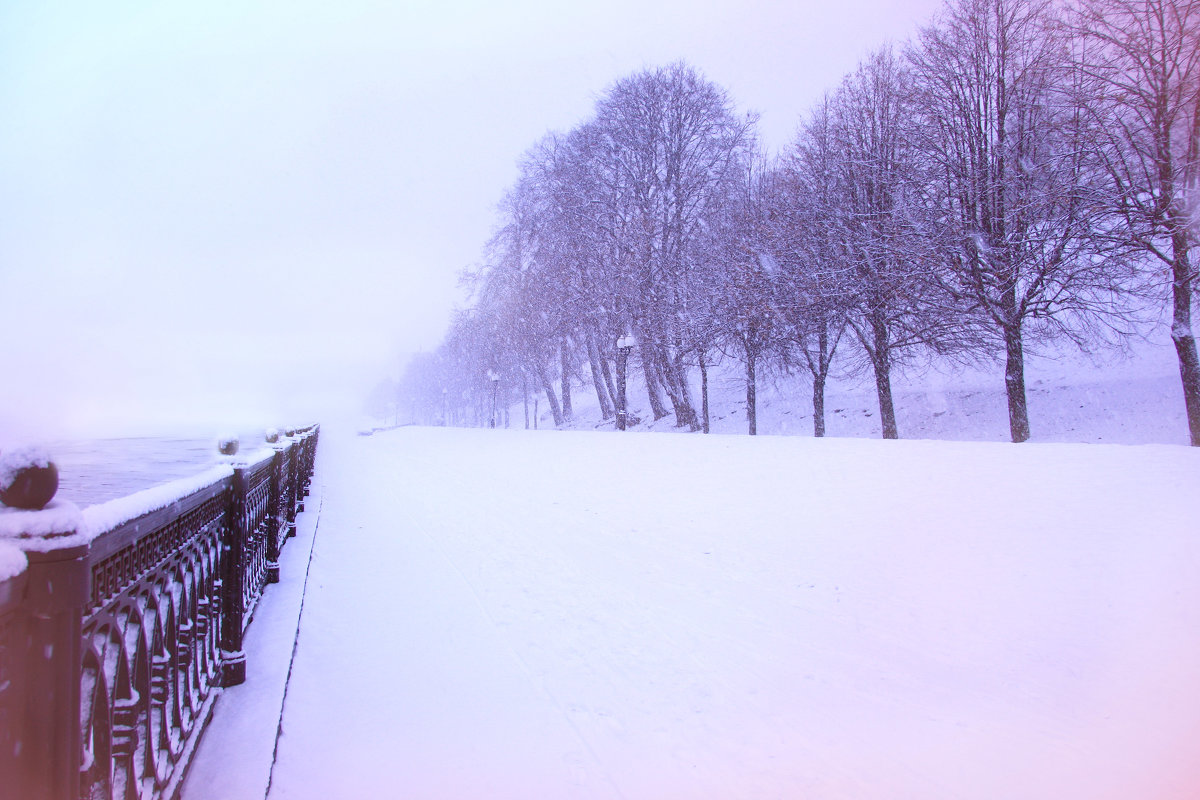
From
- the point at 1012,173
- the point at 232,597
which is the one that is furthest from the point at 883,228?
the point at 232,597

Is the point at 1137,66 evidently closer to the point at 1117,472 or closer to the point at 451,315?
the point at 1117,472

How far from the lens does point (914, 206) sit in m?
14.9

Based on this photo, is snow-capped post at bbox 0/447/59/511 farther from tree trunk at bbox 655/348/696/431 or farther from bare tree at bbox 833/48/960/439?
tree trunk at bbox 655/348/696/431

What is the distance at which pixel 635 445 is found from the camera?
42.4ft

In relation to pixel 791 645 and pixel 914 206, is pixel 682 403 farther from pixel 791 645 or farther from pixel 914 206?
pixel 791 645

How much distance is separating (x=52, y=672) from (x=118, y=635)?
0.48 m

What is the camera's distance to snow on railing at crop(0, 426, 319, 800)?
4.30 feet

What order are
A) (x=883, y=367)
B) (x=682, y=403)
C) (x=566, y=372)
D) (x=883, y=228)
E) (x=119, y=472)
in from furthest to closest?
(x=566, y=372)
(x=682, y=403)
(x=883, y=367)
(x=883, y=228)
(x=119, y=472)

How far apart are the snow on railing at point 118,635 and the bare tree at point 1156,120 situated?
15.7 metres

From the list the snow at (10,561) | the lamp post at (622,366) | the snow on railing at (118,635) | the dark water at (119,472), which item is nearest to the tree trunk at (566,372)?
the lamp post at (622,366)

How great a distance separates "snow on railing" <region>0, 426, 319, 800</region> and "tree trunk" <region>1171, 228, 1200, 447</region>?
621 inches

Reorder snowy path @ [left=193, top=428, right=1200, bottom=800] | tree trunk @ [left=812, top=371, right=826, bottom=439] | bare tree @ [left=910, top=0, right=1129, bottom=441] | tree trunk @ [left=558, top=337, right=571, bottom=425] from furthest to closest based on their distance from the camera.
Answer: tree trunk @ [left=558, top=337, right=571, bottom=425], tree trunk @ [left=812, top=371, right=826, bottom=439], bare tree @ [left=910, top=0, right=1129, bottom=441], snowy path @ [left=193, top=428, right=1200, bottom=800]

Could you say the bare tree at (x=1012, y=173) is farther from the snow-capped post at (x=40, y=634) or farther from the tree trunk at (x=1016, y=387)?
the snow-capped post at (x=40, y=634)

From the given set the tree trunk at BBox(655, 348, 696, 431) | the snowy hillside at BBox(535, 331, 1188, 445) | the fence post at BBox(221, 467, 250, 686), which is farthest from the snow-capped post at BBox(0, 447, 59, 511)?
the tree trunk at BBox(655, 348, 696, 431)
